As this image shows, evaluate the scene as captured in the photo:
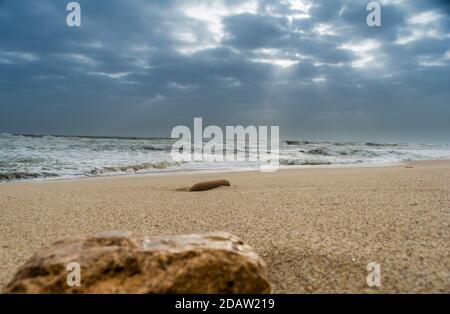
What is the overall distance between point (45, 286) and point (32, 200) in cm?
417

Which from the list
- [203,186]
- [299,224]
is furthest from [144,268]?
[203,186]

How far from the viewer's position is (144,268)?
1561mm

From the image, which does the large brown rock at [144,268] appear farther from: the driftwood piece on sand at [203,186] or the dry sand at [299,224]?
the driftwood piece on sand at [203,186]

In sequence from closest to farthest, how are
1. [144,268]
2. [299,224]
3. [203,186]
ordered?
[144,268] < [299,224] < [203,186]

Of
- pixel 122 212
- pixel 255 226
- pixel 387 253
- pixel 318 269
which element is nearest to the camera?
pixel 318 269

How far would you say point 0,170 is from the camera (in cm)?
955

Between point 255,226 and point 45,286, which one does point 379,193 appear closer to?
point 255,226

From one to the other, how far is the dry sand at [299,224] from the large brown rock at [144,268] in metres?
0.38

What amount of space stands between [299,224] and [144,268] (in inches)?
71.5

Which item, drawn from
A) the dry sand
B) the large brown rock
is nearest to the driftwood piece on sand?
the dry sand

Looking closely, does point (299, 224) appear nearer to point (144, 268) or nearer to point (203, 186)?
point (144, 268)

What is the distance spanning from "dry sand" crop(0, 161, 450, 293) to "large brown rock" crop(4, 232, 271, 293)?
0.38 metres

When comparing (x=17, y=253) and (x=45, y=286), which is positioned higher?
(x=45, y=286)
